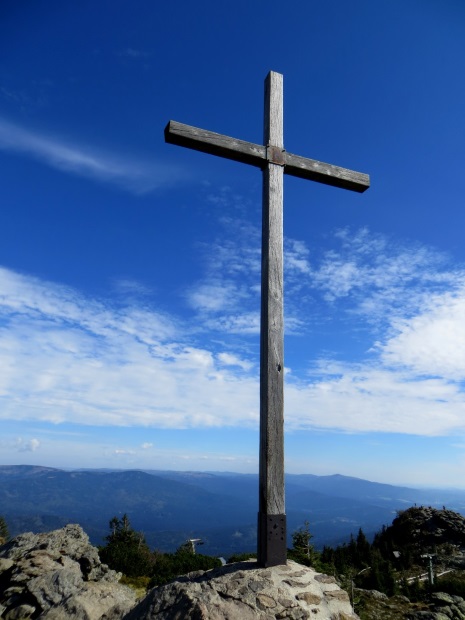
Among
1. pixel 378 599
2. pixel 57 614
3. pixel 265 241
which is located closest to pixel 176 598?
pixel 57 614

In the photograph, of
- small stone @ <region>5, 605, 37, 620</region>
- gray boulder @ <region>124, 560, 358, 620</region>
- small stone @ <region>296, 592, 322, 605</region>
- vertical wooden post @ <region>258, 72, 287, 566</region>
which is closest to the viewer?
gray boulder @ <region>124, 560, 358, 620</region>

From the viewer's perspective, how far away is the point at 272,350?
5.90 metres

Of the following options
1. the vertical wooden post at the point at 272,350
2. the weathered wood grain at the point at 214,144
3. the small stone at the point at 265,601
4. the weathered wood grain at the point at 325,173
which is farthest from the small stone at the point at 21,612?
the weathered wood grain at the point at 325,173

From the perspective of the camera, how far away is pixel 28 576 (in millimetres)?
8922

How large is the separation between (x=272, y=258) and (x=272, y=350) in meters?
1.37

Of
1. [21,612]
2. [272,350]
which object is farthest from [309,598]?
[21,612]

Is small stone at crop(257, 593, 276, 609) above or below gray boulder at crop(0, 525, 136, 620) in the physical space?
above

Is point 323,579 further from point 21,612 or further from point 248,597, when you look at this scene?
point 21,612

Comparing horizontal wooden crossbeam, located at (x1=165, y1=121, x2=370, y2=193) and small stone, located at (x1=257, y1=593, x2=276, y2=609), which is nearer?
small stone, located at (x1=257, y1=593, x2=276, y2=609)

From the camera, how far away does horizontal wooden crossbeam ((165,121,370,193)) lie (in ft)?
21.4

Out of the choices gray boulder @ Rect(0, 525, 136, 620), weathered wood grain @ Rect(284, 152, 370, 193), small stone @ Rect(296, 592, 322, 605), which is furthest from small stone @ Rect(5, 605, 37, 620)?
weathered wood grain @ Rect(284, 152, 370, 193)

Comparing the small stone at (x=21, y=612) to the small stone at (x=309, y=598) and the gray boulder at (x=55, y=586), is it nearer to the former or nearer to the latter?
the gray boulder at (x=55, y=586)

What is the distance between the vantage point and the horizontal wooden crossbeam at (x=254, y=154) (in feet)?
21.4

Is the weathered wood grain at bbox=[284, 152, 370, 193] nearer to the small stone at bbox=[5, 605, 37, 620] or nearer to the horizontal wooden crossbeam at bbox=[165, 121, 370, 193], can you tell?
the horizontal wooden crossbeam at bbox=[165, 121, 370, 193]
